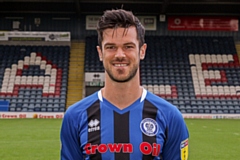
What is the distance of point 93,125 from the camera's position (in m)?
2.07

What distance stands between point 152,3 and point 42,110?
8933 mm

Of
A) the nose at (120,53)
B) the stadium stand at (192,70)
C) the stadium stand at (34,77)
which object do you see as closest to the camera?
the nose at (120,53)

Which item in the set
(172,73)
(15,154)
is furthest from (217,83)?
(15,154)

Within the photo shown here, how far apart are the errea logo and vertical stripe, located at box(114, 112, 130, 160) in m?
0.09

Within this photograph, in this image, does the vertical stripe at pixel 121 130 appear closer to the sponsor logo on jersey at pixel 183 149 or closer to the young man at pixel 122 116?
the young man at pixel 122 116

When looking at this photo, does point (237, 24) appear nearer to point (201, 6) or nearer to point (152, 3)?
point (201, 6)

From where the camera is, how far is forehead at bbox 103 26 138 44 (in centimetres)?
196

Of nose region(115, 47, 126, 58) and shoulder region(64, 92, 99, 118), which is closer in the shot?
nose region(115, 47, 126, 58)

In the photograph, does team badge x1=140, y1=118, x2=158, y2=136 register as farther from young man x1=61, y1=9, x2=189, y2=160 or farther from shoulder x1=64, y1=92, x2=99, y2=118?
shoulder x1=64, y1=92, x2=99, y2=118

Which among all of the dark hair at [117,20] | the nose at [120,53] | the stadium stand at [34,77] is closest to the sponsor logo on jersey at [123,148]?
the nose at [120,53]

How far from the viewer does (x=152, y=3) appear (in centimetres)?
2311

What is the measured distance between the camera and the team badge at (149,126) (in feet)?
6.64

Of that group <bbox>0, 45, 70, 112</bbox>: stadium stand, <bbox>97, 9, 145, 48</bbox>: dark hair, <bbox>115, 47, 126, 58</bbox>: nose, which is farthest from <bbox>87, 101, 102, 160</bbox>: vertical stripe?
<bbox>0, 45, 70, 112</bbox>: stadium stand

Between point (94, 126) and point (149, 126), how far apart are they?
287 mm
